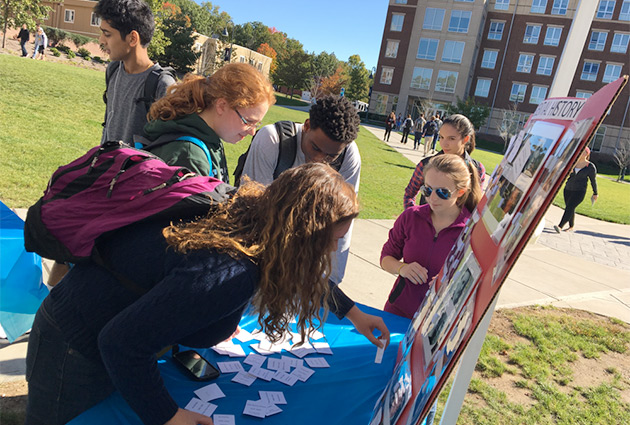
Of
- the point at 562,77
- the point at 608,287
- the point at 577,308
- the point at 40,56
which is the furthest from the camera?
the point at 40,56

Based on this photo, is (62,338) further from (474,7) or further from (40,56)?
(474,7)

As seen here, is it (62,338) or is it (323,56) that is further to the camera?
(323,56)

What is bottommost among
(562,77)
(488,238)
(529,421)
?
(529,421)

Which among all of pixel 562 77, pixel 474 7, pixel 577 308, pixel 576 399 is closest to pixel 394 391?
pixel 562 77

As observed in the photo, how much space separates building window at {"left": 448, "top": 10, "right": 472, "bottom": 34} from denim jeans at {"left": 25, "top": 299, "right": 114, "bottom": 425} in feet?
169

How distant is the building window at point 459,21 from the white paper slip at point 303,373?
5101 centimetres

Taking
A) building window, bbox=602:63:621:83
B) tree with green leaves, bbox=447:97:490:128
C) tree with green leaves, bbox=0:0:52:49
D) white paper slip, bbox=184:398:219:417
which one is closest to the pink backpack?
white paper slip, bbox=184:398:219:417

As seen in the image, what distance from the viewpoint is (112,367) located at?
1173 mm

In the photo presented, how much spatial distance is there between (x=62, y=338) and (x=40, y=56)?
103 feet

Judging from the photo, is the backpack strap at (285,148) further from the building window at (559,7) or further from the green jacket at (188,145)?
the building window at (559,7)

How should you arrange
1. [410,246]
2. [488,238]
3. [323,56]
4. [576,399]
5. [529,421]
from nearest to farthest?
[488,238] < [410,246] < [529,421] < [576,399] < [323,56]

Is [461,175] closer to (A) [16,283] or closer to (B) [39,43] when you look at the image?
(A) [16,283]

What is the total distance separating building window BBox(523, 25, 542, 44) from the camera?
46062 mm

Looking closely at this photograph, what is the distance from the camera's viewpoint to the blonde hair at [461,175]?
2.62 m
